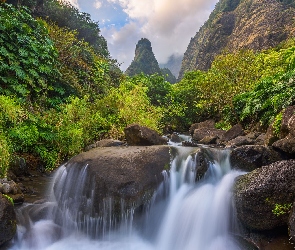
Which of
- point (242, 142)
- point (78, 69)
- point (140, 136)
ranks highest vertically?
point (78, 69)

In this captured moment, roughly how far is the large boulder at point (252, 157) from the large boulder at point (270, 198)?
1930mm

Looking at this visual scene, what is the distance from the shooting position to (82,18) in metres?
24.8

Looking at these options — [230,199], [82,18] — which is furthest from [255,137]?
[82,18]

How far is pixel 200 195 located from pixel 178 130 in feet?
48.6

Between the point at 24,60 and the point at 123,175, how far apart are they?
8.12 metres

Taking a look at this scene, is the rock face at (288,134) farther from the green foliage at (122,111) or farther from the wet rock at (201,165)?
the green foliage at (122,111)

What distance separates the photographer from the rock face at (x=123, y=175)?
21.6ft

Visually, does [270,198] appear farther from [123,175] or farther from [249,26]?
[249,26]

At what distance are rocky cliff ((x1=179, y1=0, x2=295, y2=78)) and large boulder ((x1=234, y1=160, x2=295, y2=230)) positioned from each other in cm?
4723

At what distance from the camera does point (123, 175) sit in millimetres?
6812

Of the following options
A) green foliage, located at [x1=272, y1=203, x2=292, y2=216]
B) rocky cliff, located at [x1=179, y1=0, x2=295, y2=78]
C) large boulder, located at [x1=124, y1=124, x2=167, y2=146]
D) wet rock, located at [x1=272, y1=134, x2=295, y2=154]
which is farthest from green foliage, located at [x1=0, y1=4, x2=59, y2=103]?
rocky cliff, located at [x1=179, y1=0, x2=295, y2=78]

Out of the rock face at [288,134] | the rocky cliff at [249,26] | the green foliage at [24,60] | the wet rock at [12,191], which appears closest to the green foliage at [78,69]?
the green foliage at [24,60]

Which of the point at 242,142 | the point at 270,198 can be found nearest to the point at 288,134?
the point at 270,198

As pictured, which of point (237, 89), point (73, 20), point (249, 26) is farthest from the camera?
point (249, 26)
